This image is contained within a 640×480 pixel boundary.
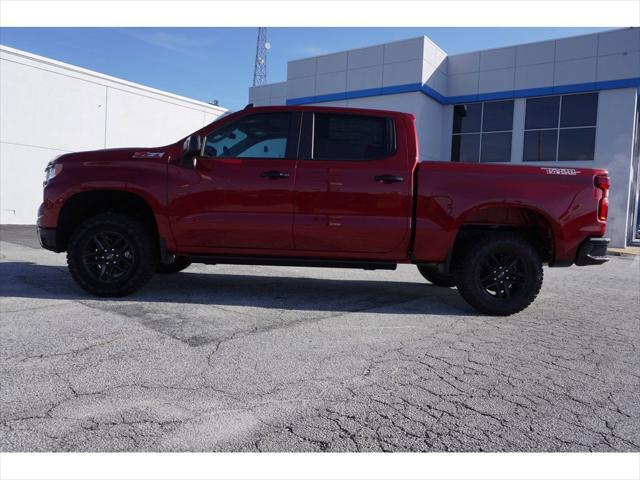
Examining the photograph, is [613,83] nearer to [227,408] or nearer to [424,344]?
[424,344]

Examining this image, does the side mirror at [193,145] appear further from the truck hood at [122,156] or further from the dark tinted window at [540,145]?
the dark tinted window at [540,145]

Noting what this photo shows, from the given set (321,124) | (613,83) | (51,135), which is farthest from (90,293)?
(613,83)

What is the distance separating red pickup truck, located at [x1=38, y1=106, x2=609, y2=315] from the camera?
4984 mm

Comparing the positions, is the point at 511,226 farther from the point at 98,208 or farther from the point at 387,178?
the point at 98,208

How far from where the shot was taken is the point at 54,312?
4.51m

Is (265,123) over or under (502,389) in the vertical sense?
over

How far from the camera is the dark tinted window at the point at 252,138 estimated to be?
5.18 m

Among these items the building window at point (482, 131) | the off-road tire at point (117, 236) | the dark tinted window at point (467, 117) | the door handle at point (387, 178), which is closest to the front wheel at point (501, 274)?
the door handle at point (387, 178)

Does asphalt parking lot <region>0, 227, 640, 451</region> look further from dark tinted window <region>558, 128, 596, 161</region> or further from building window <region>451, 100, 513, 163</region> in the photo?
building window <region>451, 100, 513, 163</region>

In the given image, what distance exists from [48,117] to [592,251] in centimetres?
1866

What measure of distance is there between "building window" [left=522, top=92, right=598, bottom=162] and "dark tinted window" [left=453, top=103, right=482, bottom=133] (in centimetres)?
211

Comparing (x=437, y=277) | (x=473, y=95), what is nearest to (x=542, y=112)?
(x=473, y=95)

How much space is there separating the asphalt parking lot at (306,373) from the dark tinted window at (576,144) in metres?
15.8

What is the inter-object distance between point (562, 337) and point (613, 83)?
17.8m
